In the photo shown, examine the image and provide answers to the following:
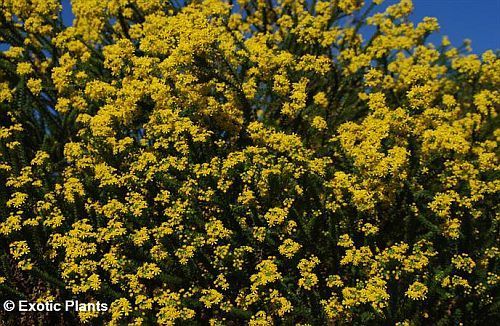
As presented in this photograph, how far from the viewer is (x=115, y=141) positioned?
7.63 metres

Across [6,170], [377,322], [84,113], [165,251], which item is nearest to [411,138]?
[377,322]

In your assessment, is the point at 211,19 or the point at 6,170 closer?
the point at 6,170

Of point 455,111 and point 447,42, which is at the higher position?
point 447,42

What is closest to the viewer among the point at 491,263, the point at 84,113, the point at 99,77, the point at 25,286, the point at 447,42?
the point at 491,263

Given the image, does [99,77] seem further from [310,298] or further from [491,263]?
[491,263]

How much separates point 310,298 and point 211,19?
15.8 ft

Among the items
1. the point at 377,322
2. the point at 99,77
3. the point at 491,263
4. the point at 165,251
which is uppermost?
the point at 99,77

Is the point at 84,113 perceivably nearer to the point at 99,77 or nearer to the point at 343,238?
the point at 99,77

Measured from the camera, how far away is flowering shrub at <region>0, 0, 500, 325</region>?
6723 mm

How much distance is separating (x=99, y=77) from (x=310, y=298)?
530 cm

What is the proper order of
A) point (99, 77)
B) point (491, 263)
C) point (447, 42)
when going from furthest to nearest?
point (447, 42) < point (99, 77) < point (491, 263)

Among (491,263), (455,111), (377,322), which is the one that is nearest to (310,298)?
(377,322)

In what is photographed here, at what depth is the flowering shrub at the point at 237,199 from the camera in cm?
672

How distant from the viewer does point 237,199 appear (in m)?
7.10
